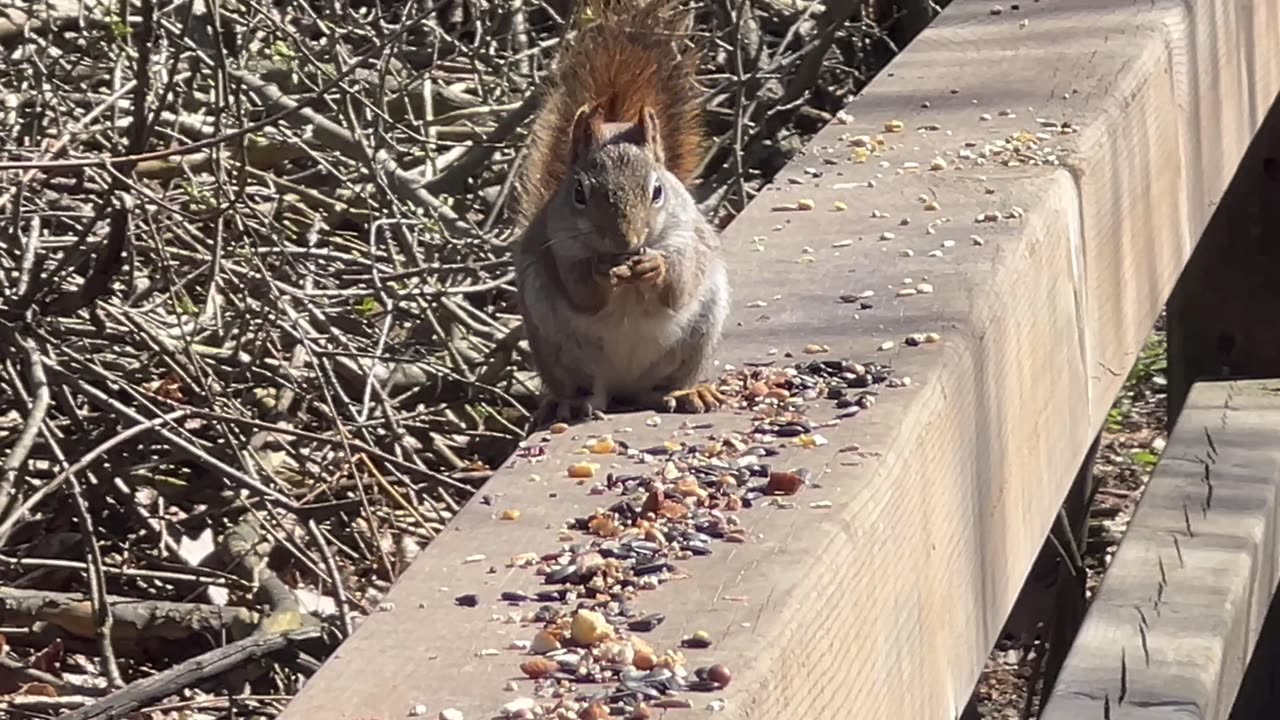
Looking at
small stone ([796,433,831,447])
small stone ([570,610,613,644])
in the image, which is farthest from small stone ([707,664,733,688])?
small stone ([796,433,831,447])

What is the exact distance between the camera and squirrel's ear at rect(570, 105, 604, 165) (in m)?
2.31

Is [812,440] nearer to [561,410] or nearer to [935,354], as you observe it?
[935,354]

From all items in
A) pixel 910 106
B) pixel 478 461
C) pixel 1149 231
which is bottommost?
pixel 478 461

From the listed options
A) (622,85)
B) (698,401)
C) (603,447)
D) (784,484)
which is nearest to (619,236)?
(622,85)

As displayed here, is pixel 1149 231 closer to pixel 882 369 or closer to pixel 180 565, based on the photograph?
pixel 882 369

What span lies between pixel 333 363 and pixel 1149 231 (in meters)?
1.99

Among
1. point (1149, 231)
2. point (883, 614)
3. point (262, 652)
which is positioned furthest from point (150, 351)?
point (883, 614)

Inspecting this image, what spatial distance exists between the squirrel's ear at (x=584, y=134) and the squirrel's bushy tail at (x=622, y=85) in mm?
40

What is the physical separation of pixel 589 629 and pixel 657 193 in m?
1.44

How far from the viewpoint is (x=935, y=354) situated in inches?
54.2

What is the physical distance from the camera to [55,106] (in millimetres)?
3092

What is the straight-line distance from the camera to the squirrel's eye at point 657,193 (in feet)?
7.69

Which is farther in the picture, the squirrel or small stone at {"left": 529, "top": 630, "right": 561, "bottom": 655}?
the squirrel

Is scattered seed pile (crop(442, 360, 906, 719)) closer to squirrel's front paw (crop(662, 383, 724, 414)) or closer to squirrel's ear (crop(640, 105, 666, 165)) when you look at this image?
squirrel's front paw (crop(662, 383, 724, 414))
